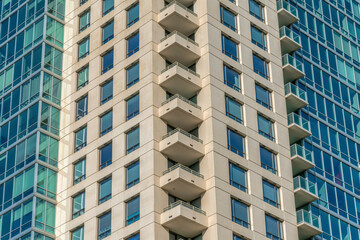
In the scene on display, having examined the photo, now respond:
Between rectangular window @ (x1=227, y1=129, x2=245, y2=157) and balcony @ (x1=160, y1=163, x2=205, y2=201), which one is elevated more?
rectangular window @ (x1=227, y1=129, x2=245, y2=157)

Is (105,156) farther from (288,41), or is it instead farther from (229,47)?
(288,41)

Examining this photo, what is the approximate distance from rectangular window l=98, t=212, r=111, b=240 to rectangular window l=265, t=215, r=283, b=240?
10728 millimetres

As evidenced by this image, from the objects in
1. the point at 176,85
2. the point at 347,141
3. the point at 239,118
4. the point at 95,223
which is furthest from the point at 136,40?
the point at 347,141

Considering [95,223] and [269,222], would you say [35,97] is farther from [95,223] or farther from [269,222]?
[269,222]

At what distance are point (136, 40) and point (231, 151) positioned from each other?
11580 millimetres

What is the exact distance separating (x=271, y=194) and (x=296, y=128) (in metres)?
6.90

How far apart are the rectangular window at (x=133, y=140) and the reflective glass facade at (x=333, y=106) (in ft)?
45.3

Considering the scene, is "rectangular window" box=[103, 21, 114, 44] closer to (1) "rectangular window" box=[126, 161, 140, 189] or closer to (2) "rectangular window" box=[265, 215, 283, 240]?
(1) "rectangular window" box=[126, 161, 140, 189]

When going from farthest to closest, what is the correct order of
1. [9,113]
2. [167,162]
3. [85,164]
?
[9,113] < [85,164] < [167,162]

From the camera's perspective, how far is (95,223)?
61531 millimetres

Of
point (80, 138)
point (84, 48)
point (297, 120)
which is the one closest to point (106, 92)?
point (80, 138)

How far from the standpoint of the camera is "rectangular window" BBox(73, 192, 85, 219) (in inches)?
2501

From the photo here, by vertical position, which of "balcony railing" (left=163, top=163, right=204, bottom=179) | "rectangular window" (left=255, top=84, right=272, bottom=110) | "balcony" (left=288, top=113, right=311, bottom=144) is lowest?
"balcony railing" (left=163, top=163, right=204, bottom=179)

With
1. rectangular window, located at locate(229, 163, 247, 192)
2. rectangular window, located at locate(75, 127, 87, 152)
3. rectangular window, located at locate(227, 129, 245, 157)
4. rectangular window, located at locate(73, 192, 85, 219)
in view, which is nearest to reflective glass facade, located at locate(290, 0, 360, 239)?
rectangular window, located at locate(227, 129, 245, 157)
